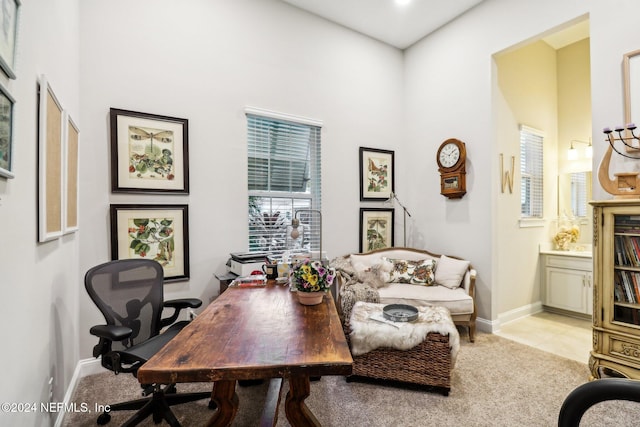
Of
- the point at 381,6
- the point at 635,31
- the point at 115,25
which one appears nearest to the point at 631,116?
the point at 635,31

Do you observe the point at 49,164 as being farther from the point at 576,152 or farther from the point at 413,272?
the point at 576,152

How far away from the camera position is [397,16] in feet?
12.3

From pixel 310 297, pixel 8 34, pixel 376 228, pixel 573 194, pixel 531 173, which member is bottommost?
pixel 310 297

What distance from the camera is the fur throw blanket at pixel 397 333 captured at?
2.17 meters

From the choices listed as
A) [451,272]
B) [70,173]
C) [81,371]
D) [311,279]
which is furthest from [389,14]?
[81,371]

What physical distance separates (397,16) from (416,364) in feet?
12.6

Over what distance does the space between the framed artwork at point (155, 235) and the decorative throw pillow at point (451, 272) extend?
8.92 ft

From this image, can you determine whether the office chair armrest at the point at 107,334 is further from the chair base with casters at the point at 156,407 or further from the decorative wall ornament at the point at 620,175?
the decorative wall ornament at the point at 620,175

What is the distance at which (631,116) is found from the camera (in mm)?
2354

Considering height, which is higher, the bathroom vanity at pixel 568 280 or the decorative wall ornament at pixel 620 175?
the decorative wall ornament at pixel 620 175

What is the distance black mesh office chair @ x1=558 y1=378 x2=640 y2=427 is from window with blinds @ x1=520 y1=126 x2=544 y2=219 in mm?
3700

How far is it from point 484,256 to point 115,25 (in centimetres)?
424

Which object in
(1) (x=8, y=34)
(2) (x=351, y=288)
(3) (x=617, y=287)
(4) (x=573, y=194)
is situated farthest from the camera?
(4) (x=573, y=194)

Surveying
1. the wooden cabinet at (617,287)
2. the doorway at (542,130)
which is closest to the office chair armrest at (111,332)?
the wooden cabinet at (617,287)
